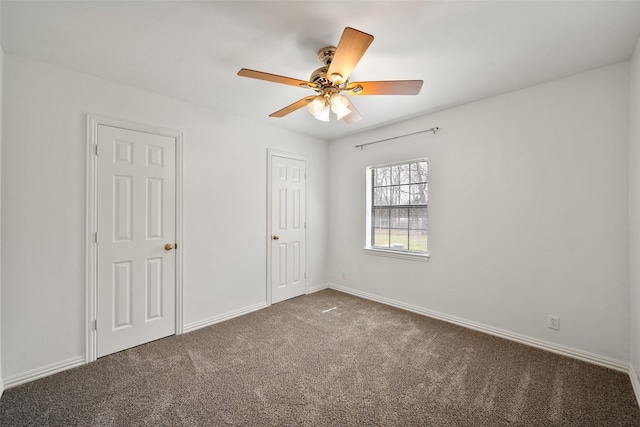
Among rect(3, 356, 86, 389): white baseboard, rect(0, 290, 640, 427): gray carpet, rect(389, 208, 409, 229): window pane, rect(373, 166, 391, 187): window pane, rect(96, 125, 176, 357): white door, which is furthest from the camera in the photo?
rect(373, 166, 391, 187): window pane

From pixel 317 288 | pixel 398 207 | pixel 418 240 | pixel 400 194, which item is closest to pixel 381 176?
pixel 400 194

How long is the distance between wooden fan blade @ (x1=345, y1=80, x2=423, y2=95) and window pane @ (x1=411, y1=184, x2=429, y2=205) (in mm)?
1757

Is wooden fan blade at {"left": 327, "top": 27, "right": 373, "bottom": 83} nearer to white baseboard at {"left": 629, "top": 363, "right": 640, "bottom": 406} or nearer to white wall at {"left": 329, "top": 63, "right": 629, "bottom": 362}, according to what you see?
white wall at {"left": 329, "top": 63, "right": 629, "bottom": 362}

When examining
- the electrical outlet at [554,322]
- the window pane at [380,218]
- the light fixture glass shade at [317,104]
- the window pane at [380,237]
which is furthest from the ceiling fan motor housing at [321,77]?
the electrical outlet at [554,322]

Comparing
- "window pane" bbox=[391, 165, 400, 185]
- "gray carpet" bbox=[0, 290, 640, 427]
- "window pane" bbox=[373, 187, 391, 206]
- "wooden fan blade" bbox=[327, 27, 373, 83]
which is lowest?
"gray carpet" bbox=[0, 290, 640, 427]

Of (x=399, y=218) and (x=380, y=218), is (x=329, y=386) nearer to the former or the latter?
(x=399, y=218)

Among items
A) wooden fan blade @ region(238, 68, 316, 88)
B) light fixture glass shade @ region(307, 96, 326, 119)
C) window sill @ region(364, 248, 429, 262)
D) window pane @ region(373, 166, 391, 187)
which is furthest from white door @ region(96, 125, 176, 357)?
window pane @ region(373, 166, 391, 187)

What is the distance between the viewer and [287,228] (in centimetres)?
399

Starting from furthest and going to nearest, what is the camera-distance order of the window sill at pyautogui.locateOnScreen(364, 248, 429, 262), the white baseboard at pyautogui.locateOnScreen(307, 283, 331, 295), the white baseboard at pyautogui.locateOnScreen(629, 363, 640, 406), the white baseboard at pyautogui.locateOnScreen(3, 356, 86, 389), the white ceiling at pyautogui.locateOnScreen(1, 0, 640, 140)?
the white baseboard at pyautogui.locateOnScreen(307, 283, 331, 295), the window sill at pyautogui.locateOnScreen(364, 248, 429, 262), the white baseboard at pyautogui.locateOnScreen(3, 356, 86, 389), the white baseboard at pyautogui.locateOnScreen(629, 363, 640, 406), the white ceiling at pyautogui.locateOnScreen(1, 0, 640, 140)

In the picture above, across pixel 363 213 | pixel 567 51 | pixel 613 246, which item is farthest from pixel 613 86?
pixel 363 213

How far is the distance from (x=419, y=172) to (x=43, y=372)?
13.5 feet

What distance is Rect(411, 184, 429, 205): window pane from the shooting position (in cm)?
352

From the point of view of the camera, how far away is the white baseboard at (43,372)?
2051mm

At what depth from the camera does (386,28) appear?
180 centimetres
